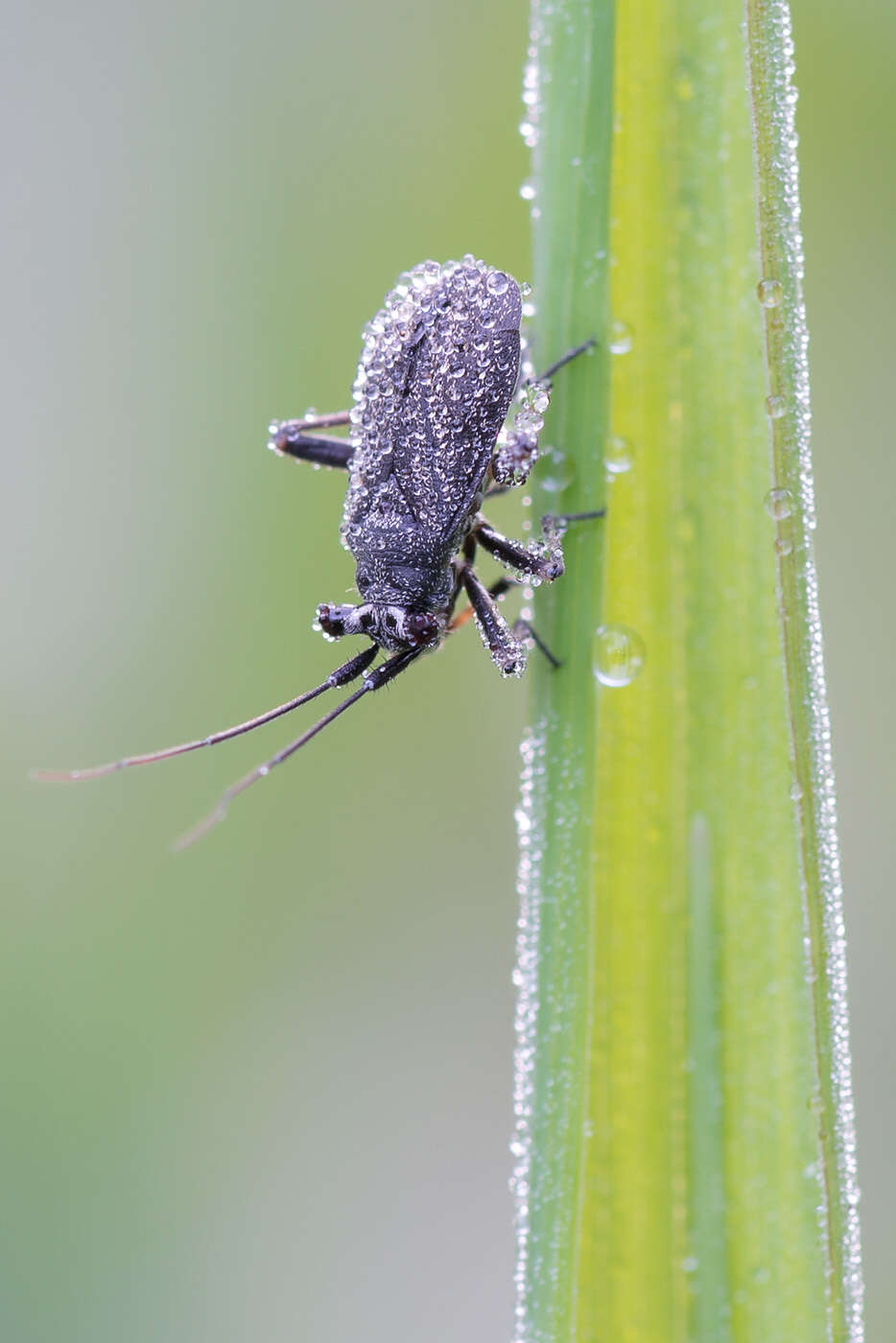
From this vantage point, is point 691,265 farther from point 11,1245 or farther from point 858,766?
point 11,1245

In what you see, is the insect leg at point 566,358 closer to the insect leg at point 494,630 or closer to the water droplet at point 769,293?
the water droplet at point 769,293

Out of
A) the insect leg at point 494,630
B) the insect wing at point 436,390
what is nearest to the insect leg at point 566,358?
the insect leg at point 494,630

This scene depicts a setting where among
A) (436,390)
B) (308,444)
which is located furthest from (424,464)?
(308,444)

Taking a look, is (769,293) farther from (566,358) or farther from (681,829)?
(681,829)

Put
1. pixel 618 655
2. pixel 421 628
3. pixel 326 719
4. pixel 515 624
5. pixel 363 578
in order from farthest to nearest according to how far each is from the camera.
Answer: pixel 363 578 → pixel 421 628 → pixel 326 719 → pixel 515 624 → pixel 618 655

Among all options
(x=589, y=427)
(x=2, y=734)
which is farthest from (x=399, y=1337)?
(x=589, y=427)
